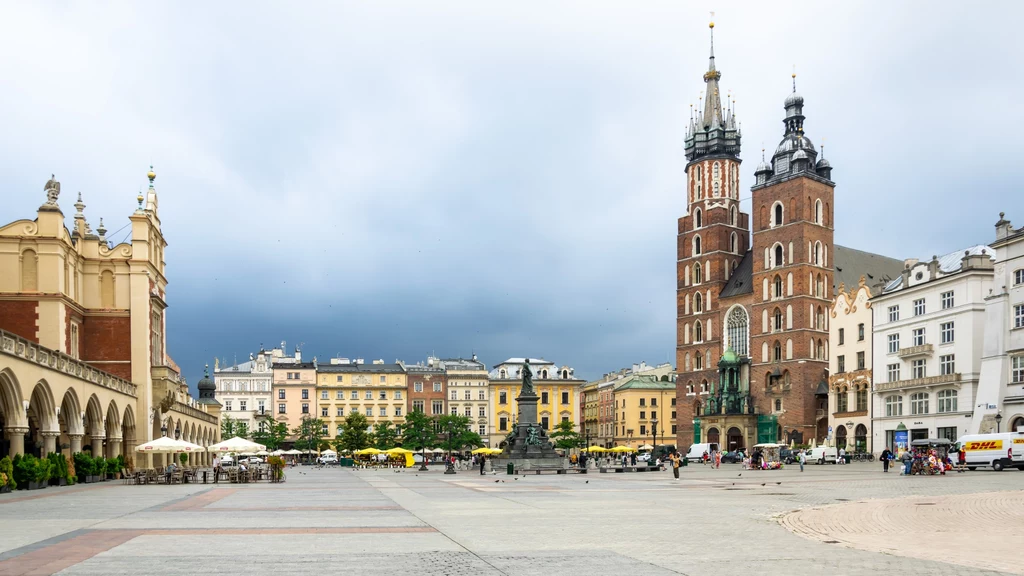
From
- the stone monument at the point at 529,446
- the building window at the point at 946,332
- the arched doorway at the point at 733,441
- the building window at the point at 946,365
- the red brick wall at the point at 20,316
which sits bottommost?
the arched doorway at the point at 733,441

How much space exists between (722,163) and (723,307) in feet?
61.0

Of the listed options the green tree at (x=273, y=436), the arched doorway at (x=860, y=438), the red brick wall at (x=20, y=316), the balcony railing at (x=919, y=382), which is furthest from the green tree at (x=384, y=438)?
the red brick wall at (x=20, y=316)

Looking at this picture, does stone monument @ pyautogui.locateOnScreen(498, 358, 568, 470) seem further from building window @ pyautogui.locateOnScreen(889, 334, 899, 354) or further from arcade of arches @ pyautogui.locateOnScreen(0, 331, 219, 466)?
building window @ pyautogui.locateOnScreen(889, 334, 899, 354)

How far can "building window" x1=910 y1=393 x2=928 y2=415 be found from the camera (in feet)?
232

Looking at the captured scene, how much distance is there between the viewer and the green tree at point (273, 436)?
373 feet

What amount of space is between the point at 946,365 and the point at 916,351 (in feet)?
9.23

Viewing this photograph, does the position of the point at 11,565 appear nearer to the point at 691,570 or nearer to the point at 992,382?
the point at 691,570

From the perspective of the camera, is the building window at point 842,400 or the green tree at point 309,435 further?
the green tree at point 309,435

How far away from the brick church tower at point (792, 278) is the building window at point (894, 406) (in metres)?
21.3

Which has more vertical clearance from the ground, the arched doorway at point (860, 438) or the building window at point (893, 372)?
the building window at point (893, 372)

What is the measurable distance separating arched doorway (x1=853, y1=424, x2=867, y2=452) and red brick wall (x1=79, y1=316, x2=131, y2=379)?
194 ft

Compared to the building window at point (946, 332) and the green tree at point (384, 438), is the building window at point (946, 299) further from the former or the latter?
the green tree at point (384, 438)

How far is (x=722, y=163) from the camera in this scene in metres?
116

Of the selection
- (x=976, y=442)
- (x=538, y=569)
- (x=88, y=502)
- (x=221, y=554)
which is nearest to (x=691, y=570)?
(x=538, y=569)
